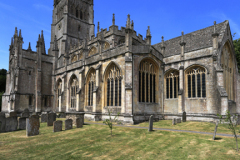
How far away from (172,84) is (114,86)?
7.64 meters

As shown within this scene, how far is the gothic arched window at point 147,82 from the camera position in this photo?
819 inches

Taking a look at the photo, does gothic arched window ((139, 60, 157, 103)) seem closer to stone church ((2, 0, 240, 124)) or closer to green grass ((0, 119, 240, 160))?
stone church ((2, 0, 240, 124))

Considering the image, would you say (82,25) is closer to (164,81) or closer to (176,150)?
(164,81)

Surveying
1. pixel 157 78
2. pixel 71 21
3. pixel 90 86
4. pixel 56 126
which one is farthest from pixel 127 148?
pixel 71 21

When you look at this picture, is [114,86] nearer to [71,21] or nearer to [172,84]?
[172,84]

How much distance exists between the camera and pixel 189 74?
2184 centimetres

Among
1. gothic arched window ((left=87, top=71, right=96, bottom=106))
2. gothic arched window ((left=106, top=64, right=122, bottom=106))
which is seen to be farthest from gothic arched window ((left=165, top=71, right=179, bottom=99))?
gothic arched window ((left=87, top=71, right=96, bottom=106))

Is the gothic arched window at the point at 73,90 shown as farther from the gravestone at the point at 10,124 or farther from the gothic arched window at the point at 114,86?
the gravestone at the point at 10,124

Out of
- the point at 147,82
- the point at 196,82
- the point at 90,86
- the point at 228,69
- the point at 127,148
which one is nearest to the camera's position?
the point at 127,148

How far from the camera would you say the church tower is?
4550 cm

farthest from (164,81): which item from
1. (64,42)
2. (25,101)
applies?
(64,42)

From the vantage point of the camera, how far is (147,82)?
71.2ft

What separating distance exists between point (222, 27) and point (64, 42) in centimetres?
3504

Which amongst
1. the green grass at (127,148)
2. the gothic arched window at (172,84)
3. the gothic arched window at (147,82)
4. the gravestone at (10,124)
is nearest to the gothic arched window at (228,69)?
the gothic arched window at (172,84)
